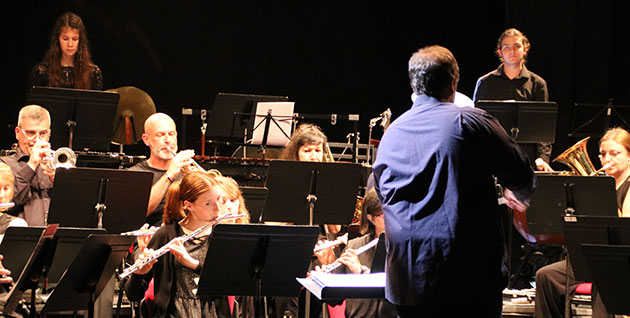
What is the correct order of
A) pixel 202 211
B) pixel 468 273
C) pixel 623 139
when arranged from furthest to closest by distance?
pixel 623 139, pixel 202 211, pixel 468 273

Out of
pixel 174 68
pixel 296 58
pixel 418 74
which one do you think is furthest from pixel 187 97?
pixel 418 74

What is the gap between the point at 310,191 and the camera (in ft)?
18.0

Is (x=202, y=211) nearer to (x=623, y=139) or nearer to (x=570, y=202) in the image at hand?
(x=570, y=202)

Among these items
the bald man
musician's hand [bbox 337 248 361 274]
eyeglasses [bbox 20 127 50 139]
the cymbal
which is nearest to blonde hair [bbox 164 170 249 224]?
musician's hand [bbox 337 248 361 274]

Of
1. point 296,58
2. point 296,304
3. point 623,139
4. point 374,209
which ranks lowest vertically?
point 296,304

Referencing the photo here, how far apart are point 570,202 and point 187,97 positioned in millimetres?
5337

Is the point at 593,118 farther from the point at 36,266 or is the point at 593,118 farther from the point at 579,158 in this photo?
the point at 36,266

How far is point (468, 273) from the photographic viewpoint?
283 cm

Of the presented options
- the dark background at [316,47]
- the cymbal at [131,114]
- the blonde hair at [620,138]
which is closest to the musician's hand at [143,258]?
the blonde hair at [620,138]

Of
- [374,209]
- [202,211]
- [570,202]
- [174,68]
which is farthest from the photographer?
[174,68]

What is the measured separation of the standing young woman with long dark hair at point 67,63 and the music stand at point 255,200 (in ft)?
7.53

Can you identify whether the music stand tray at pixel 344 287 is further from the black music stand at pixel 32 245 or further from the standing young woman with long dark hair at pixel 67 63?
the standing young woman with long dark hair at pixel 67 63

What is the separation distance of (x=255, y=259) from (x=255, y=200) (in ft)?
4.47

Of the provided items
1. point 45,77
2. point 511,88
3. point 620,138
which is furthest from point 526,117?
point 45,77
